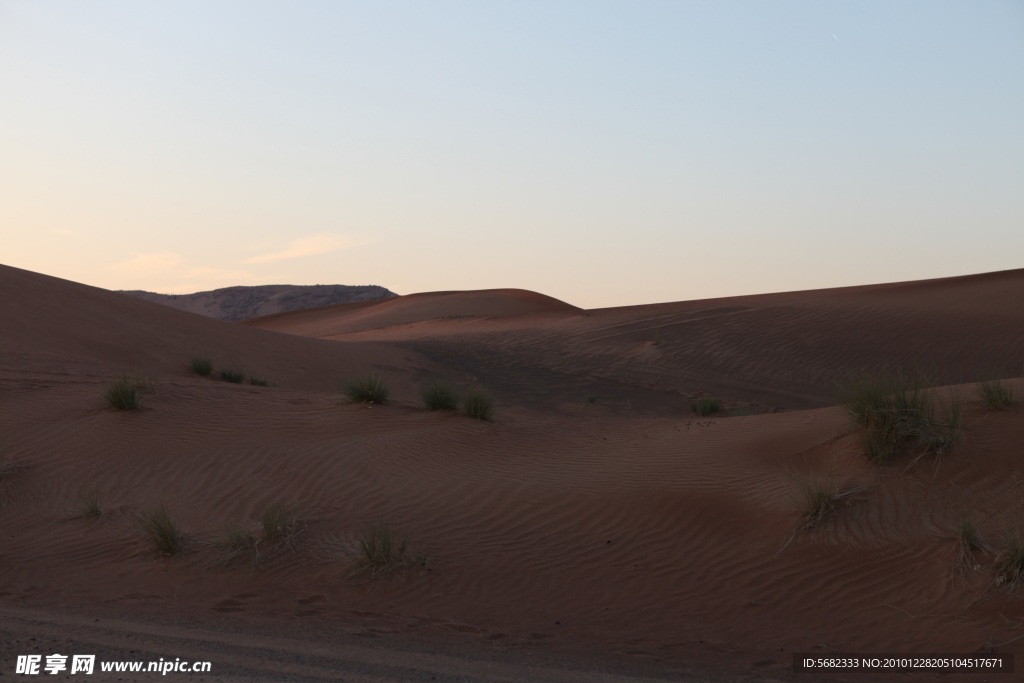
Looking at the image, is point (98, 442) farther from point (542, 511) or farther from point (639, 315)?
point (639, 315)

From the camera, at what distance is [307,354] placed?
27094 millimetres

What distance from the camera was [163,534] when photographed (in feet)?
25.9

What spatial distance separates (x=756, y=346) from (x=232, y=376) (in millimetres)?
17573

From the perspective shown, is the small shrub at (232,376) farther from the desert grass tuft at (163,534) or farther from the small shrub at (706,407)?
the desert grass tuft at (163,534)

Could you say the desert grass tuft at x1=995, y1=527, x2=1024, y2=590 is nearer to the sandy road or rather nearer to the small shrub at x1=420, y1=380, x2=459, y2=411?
the sandy road

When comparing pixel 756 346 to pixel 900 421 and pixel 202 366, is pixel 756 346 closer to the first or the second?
pixel 202 366

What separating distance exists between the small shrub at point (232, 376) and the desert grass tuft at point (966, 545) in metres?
17.0

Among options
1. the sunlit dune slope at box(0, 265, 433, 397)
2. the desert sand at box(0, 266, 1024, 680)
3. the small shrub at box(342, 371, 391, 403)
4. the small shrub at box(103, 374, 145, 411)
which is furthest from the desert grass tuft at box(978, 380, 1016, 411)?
the sunlit dune slope at box(0, 265, 433, 397)

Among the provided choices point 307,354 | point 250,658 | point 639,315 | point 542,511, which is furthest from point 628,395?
point 250,658

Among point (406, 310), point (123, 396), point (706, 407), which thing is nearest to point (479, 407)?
point (123, 396)

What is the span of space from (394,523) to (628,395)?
648 inches

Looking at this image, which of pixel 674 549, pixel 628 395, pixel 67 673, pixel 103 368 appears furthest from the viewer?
pixel 628 395

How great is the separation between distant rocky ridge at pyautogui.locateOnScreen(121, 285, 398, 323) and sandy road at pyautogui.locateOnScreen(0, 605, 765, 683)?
75976mm

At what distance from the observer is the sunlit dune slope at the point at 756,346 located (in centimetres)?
2462
